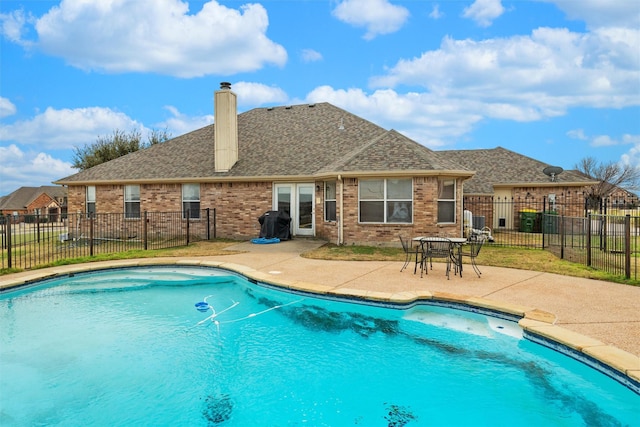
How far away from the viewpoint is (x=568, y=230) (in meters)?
11.7

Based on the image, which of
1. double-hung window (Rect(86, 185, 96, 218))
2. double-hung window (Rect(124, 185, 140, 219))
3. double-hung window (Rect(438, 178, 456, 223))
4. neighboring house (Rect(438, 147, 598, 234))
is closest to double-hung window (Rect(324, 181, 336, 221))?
double-hung window (Rect(438, 178, 456, 223))

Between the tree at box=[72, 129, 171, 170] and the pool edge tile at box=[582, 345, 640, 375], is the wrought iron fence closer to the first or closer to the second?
the pool edge tile at box=[582, 345, 640, 375]

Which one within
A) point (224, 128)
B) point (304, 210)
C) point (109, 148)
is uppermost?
point (109, 148)

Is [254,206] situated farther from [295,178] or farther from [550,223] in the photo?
[550,223]

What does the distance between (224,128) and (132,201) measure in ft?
17.9

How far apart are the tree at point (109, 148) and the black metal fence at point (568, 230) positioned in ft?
96.3

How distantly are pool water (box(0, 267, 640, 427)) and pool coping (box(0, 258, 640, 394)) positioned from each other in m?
0.14

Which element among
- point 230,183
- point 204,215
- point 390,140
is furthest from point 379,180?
point 204,215

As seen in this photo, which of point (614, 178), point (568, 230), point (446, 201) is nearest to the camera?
point (568, 230)

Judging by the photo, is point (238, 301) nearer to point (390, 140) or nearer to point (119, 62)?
point (390, 140)

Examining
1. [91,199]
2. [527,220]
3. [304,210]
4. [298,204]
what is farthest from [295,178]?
[527,220]

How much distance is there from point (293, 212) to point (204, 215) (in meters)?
3.85

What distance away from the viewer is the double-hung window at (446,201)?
1327 cm

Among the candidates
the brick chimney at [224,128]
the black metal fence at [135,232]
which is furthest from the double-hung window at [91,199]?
the brick chimney at [224,128]
